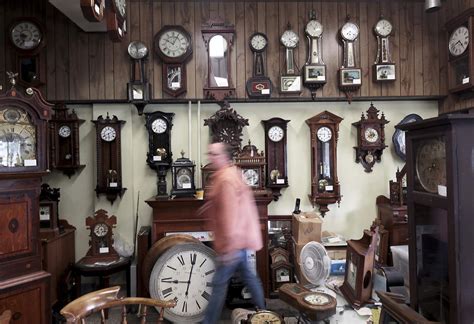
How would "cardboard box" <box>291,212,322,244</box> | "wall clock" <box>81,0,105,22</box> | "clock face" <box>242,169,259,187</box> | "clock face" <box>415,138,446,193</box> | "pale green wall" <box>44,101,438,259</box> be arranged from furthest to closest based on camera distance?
"pale green wall" <box>44,101,438,259</box>
"clock face" <box>242,169,259,187</box>
"cardboard box" <box>291,212,322,244</box>
"wall clock" <box>81,0,105,22</box>
"clock face" <box>415,138,446,193</box>

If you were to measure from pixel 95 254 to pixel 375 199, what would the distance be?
11.0 ft

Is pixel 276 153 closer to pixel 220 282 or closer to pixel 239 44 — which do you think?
pixel 239 44

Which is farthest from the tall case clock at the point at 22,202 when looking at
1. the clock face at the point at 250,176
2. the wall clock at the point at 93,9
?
the clock face at the point at 250,176

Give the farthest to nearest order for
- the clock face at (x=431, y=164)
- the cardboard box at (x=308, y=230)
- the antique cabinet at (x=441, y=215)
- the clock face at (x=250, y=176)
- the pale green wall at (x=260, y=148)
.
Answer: the pale green wall at (x=260, y=148) → the clock face at (x=250, y=176) → the cardboard box at (x=308, y=230) → the clock face at (x=431, y=164) → the antique cabinet at (x=441, y=215)

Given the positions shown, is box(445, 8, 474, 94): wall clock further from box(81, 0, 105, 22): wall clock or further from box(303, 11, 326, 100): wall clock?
box(81, 0, 105, 22): wall clock

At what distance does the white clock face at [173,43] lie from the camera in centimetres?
381

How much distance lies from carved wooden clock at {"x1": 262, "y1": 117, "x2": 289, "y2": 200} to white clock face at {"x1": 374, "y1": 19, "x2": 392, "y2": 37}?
1.55m

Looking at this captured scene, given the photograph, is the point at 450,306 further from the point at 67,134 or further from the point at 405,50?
the point at 67,134

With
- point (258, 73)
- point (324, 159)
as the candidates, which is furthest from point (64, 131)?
point (324, 159)

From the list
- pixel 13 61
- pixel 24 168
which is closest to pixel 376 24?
pixel 24 168

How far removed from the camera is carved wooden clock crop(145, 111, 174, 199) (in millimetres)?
3893

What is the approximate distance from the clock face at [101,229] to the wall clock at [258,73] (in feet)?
7.18

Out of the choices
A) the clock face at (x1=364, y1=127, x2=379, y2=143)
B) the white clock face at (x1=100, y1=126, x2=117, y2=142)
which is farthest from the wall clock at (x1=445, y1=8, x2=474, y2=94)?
the white clock face at (x1=100, y1=126, x2=117, y2=142)

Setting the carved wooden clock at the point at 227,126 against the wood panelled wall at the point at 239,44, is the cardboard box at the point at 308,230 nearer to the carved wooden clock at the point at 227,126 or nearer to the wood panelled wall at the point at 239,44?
the carved wooden clock at the point at 227,126
